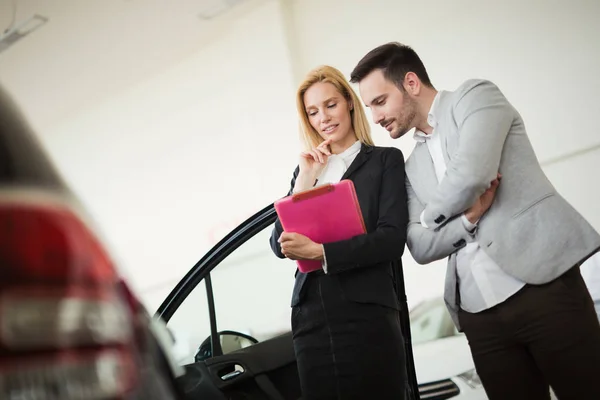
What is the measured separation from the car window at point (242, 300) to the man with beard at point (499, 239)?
1.32ft

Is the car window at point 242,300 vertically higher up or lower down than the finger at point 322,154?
lower down

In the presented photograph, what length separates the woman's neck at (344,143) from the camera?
1.24 metres

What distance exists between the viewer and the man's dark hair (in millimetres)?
1193

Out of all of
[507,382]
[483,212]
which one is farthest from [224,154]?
[507,382]

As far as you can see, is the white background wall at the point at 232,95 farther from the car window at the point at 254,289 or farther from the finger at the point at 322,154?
the finger at the point at 322,154

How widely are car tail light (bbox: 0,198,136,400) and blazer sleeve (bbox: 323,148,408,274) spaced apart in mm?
811

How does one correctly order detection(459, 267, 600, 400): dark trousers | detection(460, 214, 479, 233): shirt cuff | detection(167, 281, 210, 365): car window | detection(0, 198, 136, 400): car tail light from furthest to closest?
detection(167, 281, 210, 365): car window
detection(460, 214, 479, 233): shirt cuff
detection(459, 267, 600, 400): dark trousers
detection(0, 198, 136, 400): car tail light

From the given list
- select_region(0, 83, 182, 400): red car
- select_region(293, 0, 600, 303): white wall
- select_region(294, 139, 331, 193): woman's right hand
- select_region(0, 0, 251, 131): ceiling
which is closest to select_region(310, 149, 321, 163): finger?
select_region(294, 139, 331, 193): woman's right hand

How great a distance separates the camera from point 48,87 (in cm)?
195

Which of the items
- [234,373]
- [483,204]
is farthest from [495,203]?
[234,373]

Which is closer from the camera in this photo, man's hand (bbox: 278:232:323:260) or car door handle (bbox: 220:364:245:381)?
man's hand (bbox: 278:232:323:260)

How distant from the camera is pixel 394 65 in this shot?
3.96ft

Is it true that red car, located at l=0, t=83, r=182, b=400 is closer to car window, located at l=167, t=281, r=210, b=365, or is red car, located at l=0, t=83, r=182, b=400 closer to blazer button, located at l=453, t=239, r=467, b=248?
blazer button, located at l=453, t=239, r=467, b=248

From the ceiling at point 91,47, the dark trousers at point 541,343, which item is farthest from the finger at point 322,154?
the ceiling at point 91,47
